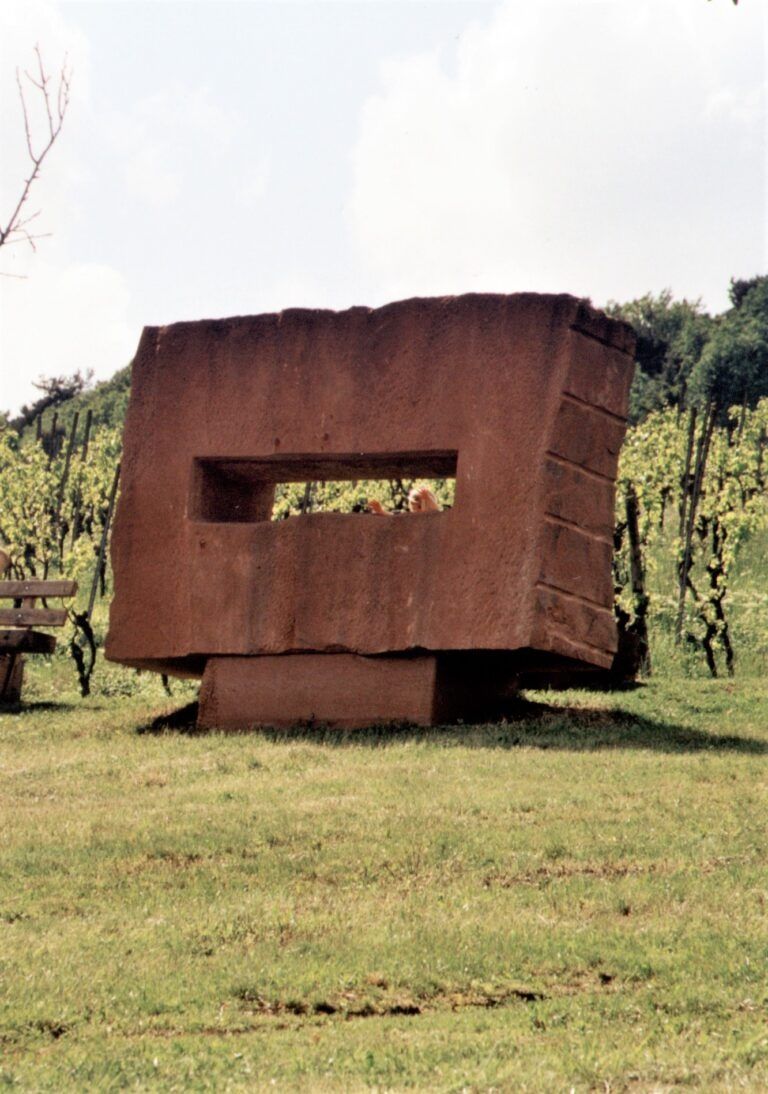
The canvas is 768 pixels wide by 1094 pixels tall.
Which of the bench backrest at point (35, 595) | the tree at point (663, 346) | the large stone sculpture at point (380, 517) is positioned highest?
the tree at point (663, 346)

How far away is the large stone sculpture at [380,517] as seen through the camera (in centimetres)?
1184

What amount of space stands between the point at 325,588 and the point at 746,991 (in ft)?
23.2

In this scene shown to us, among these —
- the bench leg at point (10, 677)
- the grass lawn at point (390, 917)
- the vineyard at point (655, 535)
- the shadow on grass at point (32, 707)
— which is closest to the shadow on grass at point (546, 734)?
the grass lawn at point (390, 917)

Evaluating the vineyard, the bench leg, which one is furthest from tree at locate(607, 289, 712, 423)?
the bench leg

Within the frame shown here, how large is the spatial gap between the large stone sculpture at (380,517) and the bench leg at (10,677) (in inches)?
111

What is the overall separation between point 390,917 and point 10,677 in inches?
376

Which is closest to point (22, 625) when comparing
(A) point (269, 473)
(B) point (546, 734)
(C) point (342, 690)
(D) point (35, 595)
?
(D) point (35, 595)

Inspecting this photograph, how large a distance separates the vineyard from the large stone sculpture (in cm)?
308

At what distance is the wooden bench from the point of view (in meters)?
14.6

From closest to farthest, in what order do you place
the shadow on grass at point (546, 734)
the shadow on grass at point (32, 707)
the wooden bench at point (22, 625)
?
the shadow on grass at point (546, 734) → the shadow on grass at point (32, 707) → the wooden bench at point (22, 625)

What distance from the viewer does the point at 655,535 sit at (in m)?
23.3

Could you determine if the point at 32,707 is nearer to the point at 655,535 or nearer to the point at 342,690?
the point at 342,690

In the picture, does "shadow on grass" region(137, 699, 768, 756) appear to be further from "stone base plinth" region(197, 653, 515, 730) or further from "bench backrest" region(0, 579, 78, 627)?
"bench backrest" region(0, 579, 78, 627)

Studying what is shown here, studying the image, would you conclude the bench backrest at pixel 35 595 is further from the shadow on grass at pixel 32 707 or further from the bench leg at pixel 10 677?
the shadow on grass at pixel 32 707
